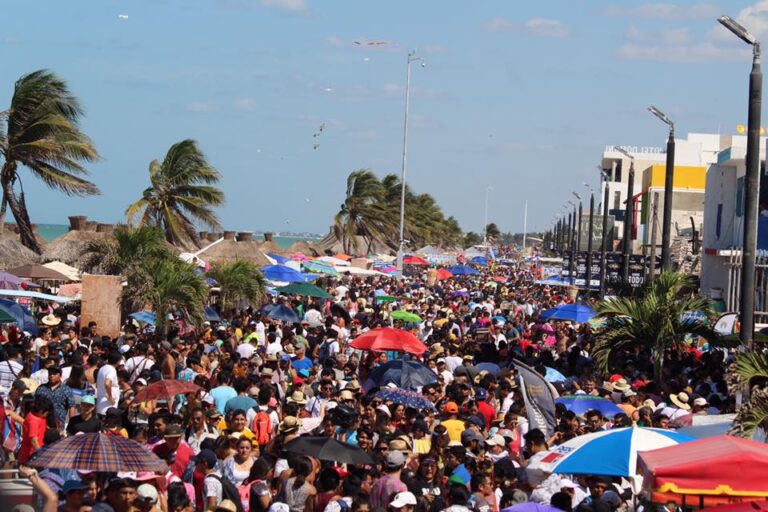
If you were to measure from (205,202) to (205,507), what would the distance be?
101 ft

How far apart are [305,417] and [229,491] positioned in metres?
4.65

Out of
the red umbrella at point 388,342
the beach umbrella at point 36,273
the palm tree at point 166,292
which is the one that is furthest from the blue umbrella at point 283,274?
the red umbrella at point 388,342

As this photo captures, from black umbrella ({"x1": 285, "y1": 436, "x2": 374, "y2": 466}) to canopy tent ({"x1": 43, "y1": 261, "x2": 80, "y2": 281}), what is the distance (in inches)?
787

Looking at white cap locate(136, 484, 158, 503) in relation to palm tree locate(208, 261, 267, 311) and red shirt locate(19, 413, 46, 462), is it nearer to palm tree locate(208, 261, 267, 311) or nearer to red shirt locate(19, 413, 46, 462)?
red shirt locate(19, 413, 46, 462)

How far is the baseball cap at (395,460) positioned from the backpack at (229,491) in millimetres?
1238

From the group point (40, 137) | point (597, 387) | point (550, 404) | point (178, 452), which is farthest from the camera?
point (40, 137)

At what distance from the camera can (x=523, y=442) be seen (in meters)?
13.4

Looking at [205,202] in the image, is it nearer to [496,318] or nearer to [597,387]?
[496,318]

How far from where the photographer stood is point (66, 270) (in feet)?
99.5

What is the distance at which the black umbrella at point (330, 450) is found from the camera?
10.3 m

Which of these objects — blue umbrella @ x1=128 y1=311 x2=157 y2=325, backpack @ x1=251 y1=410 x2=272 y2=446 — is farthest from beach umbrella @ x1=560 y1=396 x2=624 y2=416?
blue umbrella @ x1=128 y1=311 x2=157 y2=325

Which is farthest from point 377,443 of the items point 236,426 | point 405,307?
point 405,307

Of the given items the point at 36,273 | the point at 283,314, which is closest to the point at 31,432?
the point at 283,314

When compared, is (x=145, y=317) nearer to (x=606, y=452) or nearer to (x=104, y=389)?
(x=104, y=389)
